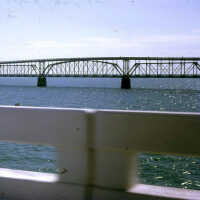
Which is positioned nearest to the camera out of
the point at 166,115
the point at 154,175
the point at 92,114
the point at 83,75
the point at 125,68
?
the point at 166,115

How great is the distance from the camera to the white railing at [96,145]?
10.3 feet

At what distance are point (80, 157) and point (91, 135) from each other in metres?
0.20

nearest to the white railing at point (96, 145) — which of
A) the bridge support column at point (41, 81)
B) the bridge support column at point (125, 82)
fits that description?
the bridge support column at point (125, 82)

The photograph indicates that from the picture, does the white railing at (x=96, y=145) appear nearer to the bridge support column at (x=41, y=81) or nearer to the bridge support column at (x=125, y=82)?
the bridge support column at (x=125, y=82)

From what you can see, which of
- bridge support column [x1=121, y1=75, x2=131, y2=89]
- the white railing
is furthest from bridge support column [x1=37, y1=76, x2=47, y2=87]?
the white railing

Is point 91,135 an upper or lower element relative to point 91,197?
upper

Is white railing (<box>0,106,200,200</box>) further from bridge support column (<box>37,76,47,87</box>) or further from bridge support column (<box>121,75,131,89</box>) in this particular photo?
Result: bridge support column (<box>37,76,47,87</box>)

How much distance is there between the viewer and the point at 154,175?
51.7 feet

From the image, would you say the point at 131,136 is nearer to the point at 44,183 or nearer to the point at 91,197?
the point at 91,197

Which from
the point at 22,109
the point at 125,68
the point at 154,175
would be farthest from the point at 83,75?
the point at 22,109

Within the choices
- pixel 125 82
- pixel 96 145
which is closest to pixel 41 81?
pixel 125 82

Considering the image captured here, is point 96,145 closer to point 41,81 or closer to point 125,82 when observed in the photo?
point 125,82

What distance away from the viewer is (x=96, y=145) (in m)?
3.30

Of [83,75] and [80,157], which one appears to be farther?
[83,75]
